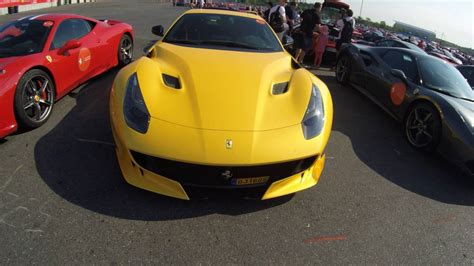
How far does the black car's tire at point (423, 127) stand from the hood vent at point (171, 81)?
295 centimetres

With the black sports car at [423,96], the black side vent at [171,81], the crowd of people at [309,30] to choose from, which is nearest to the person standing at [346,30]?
the crowd of people at [309,30]

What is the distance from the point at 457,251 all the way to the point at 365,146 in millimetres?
1702

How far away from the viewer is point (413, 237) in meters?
2.40

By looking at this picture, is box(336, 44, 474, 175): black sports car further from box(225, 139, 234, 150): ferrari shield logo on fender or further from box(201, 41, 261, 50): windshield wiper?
box(225, 139, 234, 150): ferrari shield logo on fender

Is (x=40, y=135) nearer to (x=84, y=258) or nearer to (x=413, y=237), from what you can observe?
(x=84, y=258)

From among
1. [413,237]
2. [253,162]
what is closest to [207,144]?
[253,162]

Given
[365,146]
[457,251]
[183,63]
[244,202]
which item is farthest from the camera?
[365,146]

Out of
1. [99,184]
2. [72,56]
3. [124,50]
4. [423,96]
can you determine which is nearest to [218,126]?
[99,184]

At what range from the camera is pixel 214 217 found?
2363 mm

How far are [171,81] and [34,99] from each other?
5.79ft

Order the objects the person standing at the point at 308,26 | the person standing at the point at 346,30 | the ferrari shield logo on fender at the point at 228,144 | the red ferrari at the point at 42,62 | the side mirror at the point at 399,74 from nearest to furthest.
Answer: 1. the ferrari shield logo on fender at the point at 228,144
2. the red ferrari at the point at 42,62
3. the side mirror at the point at 399,74
4. the person standing at the point at 308,26
5. the person standing at the point at 346,30

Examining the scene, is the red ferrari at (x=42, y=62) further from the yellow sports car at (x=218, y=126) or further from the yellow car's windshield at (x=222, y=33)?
the yellow car's windshield at (x=222, y=33)

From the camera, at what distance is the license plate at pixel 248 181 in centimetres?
221

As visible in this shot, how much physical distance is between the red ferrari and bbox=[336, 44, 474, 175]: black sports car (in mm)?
4310
